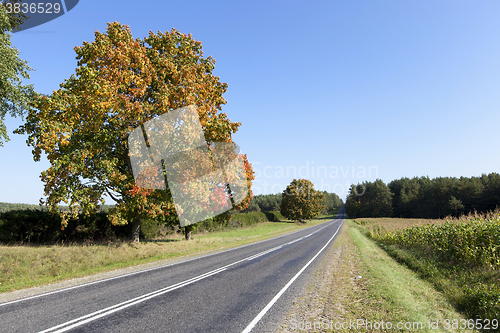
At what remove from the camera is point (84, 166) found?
14484 millimetres

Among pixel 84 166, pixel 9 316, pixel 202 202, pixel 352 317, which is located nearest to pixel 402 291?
pixel 352 317

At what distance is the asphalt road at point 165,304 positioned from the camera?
17.0 feet

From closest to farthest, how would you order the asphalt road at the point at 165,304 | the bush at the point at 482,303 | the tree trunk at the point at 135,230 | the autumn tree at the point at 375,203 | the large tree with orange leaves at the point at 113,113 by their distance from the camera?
1. the asphalt road at the point at 165,304
2. the bush at the point at 482,303
3. the large tree with orange leaves at the point at 113,113
4. the tree trunk at the point at 135,230
5. the autumn tree at the point at 375,203

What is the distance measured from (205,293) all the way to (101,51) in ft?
51.6

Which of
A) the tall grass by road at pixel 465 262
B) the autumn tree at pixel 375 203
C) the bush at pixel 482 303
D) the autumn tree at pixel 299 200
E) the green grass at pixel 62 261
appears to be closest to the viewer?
the bush at pixel 482 303

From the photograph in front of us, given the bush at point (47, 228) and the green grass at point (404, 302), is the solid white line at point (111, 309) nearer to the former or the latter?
the green grass at point (404, 302)

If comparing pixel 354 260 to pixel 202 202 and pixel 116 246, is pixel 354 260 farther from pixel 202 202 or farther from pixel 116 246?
pixel 116 246

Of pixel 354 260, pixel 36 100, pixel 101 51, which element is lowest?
pixel 354 260

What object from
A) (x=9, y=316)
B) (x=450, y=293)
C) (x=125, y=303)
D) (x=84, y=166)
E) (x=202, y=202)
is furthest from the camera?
(x=202, y=202)

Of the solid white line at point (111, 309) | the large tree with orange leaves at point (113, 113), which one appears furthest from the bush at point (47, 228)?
the solid white line at point (111, 309)

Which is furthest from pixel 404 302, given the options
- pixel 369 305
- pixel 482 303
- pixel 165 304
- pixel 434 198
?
pixel 434 198

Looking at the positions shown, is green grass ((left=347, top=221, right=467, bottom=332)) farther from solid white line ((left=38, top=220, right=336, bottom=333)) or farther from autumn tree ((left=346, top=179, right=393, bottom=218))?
autumn tree ((left=346, top=179, right=393, bottom=218))

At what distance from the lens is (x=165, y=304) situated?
6.44 meters

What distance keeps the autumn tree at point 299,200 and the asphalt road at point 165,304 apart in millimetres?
57619
